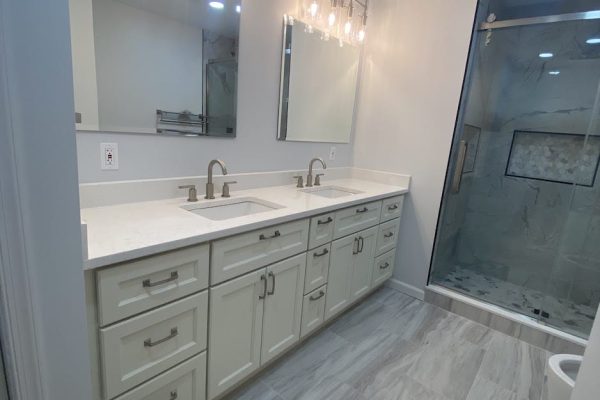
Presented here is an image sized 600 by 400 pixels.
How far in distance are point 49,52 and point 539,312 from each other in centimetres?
293

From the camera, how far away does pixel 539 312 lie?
7.36ft

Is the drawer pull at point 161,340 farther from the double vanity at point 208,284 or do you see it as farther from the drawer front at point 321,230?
the drawer front at point 321,230

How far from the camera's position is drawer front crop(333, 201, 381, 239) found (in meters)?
1.81

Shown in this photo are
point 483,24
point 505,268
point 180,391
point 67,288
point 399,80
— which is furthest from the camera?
point 505,268

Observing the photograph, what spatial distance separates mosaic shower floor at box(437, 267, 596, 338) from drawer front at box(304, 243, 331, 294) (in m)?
1.30

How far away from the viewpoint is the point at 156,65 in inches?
56.1

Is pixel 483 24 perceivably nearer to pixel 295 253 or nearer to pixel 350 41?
pixel 350 41

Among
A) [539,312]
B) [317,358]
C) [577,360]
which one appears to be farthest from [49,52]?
[539,312]

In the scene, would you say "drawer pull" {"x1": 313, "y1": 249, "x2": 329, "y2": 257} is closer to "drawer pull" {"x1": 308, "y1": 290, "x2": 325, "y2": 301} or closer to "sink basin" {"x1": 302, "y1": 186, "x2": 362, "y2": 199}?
"drawer pull" {"x1": 308, "y1": 290, "x2": 325, "y2": 301}

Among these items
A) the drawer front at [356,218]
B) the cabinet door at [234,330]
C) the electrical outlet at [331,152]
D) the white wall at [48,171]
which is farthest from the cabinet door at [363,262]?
the white wall at [48,171]

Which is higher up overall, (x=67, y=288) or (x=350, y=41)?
(x=350, y=41)

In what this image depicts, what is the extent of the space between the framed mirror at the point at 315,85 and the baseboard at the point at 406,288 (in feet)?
4.15

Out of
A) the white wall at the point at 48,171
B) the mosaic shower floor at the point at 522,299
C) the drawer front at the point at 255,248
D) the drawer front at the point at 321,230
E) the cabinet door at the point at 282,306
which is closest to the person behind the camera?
the white wall at the point at 48,171

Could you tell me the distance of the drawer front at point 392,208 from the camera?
7.40 feet
